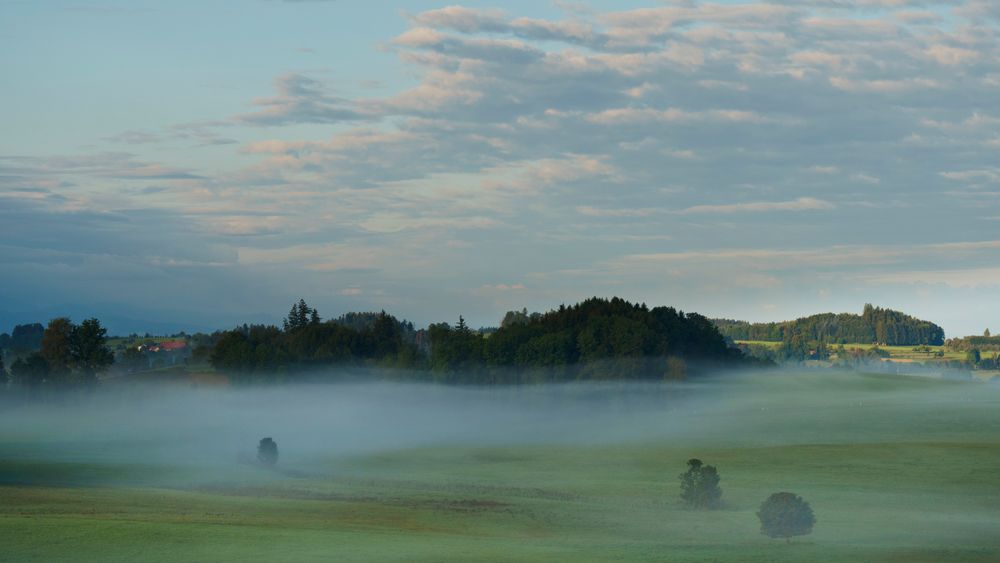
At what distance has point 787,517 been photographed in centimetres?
5362

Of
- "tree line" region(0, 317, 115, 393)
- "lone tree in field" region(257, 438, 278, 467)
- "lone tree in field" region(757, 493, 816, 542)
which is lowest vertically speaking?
"lone tree in field" region(257, 438, 278, 467)

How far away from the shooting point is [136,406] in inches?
7352

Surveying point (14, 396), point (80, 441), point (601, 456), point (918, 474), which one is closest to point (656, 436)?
point (601, 456)

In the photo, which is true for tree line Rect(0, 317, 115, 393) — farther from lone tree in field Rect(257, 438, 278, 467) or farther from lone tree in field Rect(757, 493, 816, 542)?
lone tree in field Rect(757, 493, 816, 542)

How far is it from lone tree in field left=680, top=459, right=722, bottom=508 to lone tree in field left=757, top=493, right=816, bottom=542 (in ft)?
49.3

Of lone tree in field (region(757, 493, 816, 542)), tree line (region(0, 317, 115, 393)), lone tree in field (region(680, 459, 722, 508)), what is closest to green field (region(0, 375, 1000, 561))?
lone tree in field (region(757, 493, 816, 542))

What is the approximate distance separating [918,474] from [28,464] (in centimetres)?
6805

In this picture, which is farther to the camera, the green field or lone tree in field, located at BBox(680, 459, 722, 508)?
lone tree in field, located at BBox(680, 459, 722, 508)

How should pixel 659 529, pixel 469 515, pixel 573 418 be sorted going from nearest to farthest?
pixel 659 529, pixel 469 515, pixel 573 418

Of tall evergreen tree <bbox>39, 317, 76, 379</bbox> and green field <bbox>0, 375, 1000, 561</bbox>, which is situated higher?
tall evergreen tree <bbox>39, 317, 76, 379</bbox>

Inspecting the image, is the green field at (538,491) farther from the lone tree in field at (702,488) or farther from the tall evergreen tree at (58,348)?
the tall evergreen tree at (58,348)

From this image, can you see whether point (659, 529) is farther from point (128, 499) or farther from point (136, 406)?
point (136, 406)

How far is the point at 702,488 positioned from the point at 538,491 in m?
13.0

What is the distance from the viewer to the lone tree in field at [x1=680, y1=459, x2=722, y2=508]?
69.6 metres
